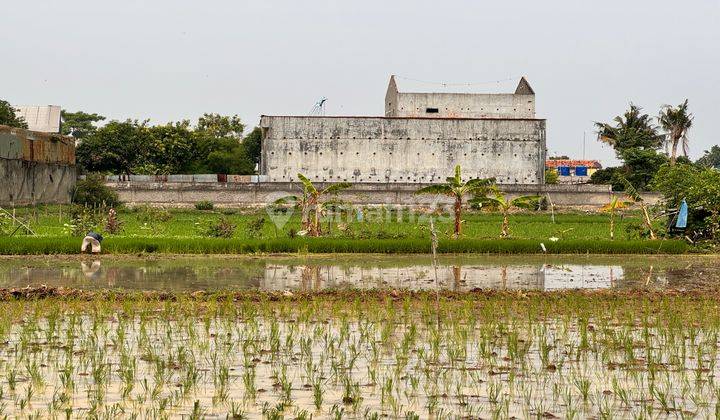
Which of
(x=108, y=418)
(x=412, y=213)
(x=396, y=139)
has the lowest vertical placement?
(x=108, y=418)

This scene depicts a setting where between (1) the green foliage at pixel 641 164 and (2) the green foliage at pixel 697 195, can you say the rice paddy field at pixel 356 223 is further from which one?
(1) the green foliage at pixel 641 164

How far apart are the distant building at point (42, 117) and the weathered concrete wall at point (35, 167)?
17448mm

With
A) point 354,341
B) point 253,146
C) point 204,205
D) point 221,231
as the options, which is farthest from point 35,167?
point 354,341

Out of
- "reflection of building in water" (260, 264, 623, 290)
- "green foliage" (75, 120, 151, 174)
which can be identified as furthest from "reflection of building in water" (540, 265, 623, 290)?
"green foliage" (75, 120, 151, 174)

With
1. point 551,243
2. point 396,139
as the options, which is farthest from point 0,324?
point 396,139

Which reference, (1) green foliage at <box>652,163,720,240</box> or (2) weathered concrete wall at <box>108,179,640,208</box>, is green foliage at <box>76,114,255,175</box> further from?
(1) green foliage at <box>652,163,720,240</box>

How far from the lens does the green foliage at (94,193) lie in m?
42.0

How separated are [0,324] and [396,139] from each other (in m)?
38.6

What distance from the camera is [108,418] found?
700 cm

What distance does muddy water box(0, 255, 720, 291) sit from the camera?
16.0m

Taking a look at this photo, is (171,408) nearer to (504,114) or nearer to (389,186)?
(389,186)

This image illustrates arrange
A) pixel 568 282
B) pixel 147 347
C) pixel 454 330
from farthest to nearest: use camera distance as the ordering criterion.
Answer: pixel 568 282 < pixel 454 330 < pixel 147 347

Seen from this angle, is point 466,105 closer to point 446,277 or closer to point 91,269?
point 446,277

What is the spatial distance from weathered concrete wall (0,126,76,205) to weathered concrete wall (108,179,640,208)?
2.16 metres
